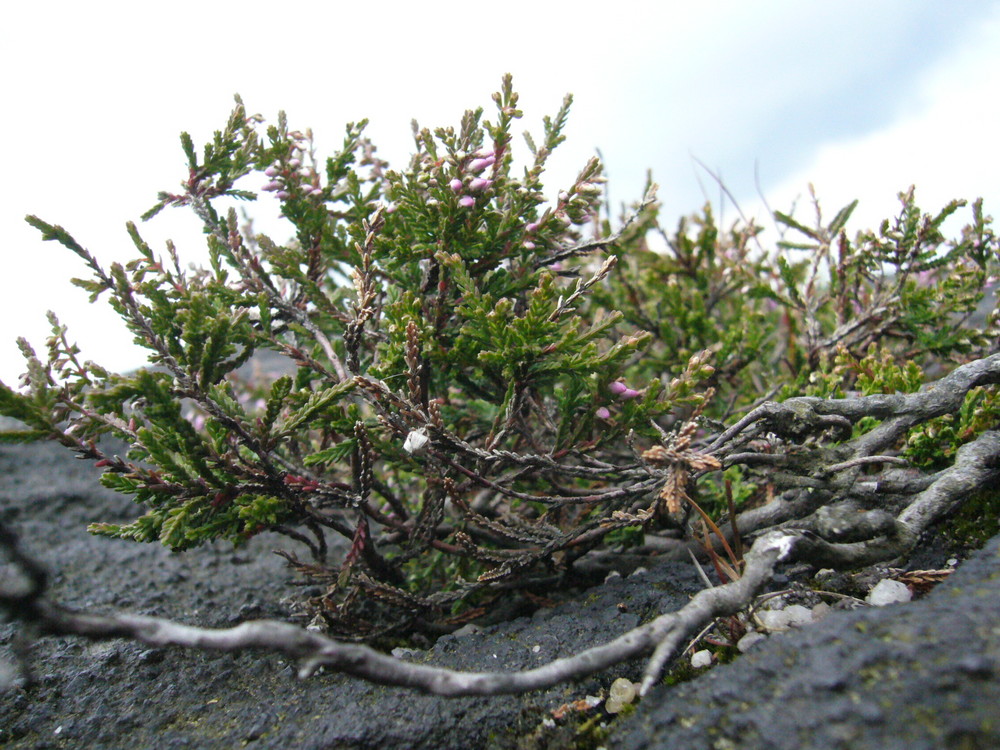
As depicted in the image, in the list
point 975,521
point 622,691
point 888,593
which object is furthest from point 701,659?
point 975,521

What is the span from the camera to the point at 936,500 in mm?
2029

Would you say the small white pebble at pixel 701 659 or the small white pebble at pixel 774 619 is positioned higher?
the small white pebble at pixel 774 619

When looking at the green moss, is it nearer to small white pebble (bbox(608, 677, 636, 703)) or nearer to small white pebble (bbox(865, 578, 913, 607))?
small white pebble (bbox(865, 578, 913, 607))

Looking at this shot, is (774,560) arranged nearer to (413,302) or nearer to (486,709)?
(486,709)

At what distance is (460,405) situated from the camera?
3170 mm

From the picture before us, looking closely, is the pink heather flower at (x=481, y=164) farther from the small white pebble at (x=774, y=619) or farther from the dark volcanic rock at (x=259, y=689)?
the small white pebble at (x=774, y=619)

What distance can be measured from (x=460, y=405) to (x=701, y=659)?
68.9 inches

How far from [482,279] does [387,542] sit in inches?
51.9

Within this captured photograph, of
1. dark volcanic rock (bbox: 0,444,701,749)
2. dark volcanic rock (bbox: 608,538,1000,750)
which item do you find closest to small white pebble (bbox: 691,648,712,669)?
dark volcanic rock (bbox: 0,444,701,749)

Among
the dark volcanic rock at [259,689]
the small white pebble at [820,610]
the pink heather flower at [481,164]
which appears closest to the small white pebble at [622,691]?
the dark volcanic rock at [259,689]

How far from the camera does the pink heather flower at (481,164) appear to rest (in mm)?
2439

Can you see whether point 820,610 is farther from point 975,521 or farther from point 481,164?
point 481,164

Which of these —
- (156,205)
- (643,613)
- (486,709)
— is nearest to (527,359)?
(643,613)

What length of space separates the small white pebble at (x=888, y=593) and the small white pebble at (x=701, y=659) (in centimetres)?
54
